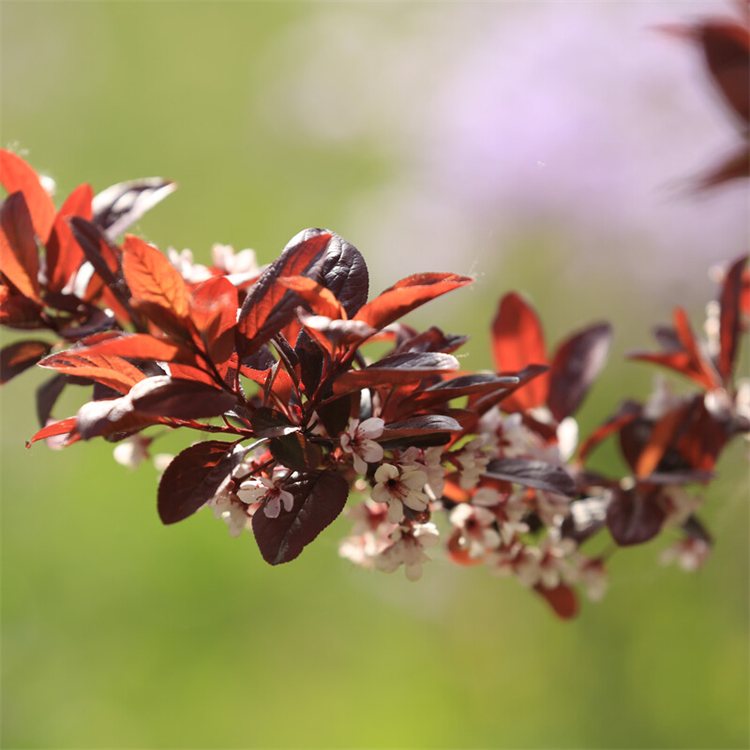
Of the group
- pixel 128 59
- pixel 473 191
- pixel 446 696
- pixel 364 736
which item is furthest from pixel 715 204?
pixel 128 59

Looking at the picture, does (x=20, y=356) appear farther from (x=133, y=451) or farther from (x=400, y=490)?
(x=400, y=490)

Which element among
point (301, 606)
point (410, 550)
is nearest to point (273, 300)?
point (410, 550)

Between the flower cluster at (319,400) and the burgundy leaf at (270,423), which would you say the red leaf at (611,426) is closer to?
the flower cluster at (319,400)

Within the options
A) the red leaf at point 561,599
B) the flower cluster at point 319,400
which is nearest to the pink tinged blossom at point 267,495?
the flower cluster at point 319,400

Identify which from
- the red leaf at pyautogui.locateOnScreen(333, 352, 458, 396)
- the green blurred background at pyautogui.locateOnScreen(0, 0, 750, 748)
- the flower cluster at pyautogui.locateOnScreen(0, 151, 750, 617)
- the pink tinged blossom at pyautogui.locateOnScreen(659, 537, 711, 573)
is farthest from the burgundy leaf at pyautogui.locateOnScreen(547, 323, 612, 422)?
the green blurred background at pyautogui.locateOnScreen(0, 0, 750, 748)

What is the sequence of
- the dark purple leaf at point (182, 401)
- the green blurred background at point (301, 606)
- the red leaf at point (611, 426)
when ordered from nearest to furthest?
1. the dark purple leaf at point (182, 401)
2. the red leaf at point (611, 426)
3. the green blurred background at point (301, 606)

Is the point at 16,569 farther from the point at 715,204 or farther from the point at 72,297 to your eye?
the point at 715,204
